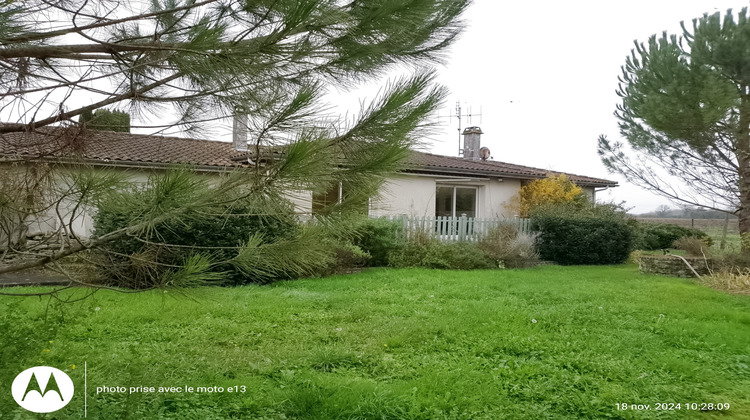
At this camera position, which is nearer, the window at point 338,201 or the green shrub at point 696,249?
the window at point 338,201

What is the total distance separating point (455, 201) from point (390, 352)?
12193mm

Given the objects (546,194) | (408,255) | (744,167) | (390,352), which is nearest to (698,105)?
(744,167)

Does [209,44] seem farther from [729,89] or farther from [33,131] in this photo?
[729,89]

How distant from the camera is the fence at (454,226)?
1207cm

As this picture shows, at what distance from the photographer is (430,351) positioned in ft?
15.6

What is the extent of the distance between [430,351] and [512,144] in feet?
82.3

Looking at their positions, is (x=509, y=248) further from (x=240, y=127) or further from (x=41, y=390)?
(x=41, y=390)

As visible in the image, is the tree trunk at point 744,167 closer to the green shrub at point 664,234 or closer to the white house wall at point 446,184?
the green shrub at point 664,234

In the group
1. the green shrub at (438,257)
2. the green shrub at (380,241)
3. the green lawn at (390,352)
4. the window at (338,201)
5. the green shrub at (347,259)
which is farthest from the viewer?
the green shrub at (438,257)

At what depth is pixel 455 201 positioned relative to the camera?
16469 millimetres

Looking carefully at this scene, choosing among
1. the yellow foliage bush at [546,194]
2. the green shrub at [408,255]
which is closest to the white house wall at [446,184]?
the yellow foliage bush at [546,194]

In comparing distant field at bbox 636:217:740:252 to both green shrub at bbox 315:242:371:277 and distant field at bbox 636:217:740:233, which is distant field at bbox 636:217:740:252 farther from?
green shrub at bbox 315:242:371:277

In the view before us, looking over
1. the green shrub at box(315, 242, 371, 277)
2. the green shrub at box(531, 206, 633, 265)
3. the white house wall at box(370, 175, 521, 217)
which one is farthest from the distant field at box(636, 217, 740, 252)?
the green shrub at box(315, 242, 371, 277)

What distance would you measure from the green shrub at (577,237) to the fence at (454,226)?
699 millimetres
